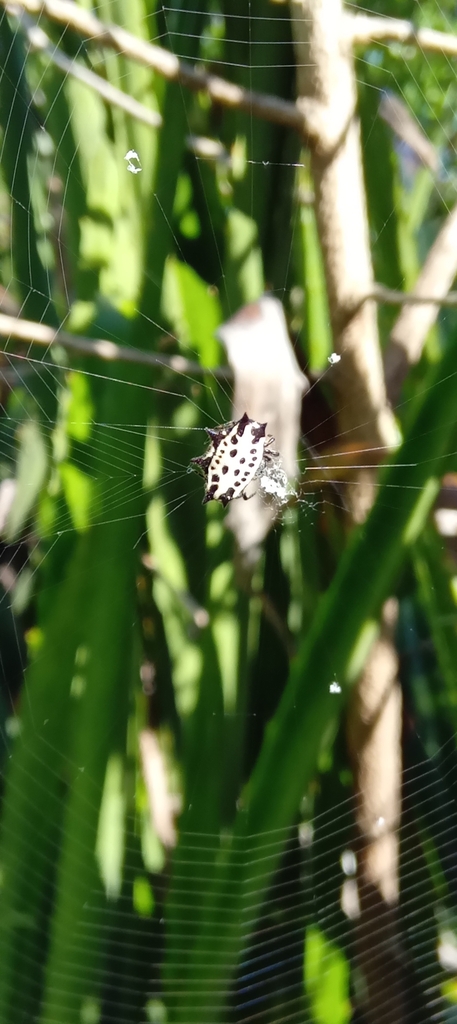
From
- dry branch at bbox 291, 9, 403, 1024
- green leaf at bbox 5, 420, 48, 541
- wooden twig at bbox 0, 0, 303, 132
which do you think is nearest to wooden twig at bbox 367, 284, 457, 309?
dry branch at bbox 291, 9, 403, 1024

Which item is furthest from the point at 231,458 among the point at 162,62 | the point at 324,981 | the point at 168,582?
the point at 324,981

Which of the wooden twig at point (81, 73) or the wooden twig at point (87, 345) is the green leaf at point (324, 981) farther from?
the wooden twig at point (81, 73)

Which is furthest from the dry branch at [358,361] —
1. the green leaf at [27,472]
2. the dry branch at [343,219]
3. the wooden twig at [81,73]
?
the green leaf at [27,472]

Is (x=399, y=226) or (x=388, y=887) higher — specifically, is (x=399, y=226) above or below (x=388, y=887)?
above

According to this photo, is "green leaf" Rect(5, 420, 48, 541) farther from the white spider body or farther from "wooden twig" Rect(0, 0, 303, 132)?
"wooden twig" Rect(0, 0, 303, 132)

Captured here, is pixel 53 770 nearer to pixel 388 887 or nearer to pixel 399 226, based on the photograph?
pixel 388 887

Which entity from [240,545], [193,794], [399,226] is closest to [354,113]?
[399,226]

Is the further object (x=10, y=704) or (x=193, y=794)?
(x=10, y=704)
